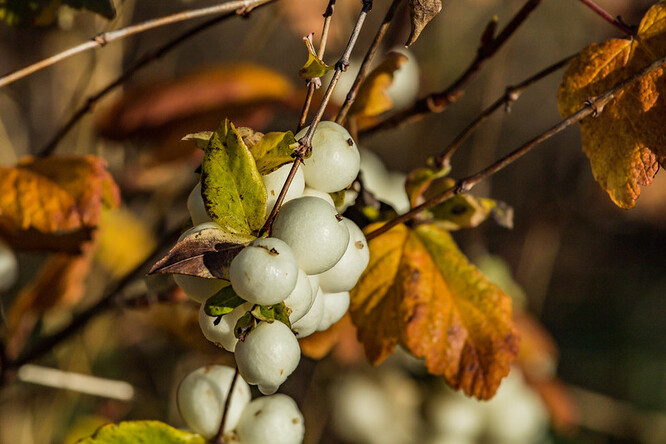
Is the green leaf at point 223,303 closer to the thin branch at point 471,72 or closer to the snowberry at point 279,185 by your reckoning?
the snowberry at point 279,185

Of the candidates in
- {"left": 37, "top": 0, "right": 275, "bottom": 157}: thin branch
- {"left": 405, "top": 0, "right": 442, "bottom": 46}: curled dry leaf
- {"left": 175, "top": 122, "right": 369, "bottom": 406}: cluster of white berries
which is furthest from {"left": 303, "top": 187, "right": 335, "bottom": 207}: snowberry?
{"left": 37, "top": 0, "right": 275, "bottom": 157}: thin branch

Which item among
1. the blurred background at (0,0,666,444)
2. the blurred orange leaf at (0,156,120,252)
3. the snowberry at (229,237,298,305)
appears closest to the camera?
the snowberry at (229,237,298,305)

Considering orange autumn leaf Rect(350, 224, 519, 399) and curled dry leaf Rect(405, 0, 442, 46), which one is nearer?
curled dry leaf Rect(405, 0, 442, 46)

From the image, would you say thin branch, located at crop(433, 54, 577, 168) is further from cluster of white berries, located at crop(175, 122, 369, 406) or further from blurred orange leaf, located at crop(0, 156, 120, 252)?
blurred orange leaf, located at crop(0, 156, 120, 252)

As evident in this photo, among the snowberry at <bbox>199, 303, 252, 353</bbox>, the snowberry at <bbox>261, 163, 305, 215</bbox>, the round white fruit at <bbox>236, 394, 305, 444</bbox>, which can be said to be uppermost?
the snowberry at <bbox>261, 163, 305, 215</bbox>

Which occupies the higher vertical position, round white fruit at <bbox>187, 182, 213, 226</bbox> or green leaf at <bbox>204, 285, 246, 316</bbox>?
round white fruit at <bbox>187, 182, 213, 226</bbox>

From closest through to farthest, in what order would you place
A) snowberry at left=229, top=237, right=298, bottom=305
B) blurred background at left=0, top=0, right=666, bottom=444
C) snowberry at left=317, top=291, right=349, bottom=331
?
snowberry at left=229, top=237, right=298, bottom=305 → snowberry at left=317, top=291, right=349, bottom=331 → blurred background at left=0, top=0, right=666, bottom=444

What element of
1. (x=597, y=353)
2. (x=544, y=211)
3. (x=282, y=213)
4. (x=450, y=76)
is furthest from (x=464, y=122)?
(x=282, y=213)

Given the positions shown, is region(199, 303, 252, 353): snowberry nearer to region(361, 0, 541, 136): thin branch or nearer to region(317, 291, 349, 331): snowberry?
region(317, 291, 349, 331): snowberry

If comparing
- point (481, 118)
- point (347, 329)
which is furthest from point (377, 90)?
point (347, 329)

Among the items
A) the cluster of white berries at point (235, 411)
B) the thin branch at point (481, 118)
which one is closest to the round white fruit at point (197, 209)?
the cluster of white berries at point (235, 411)
